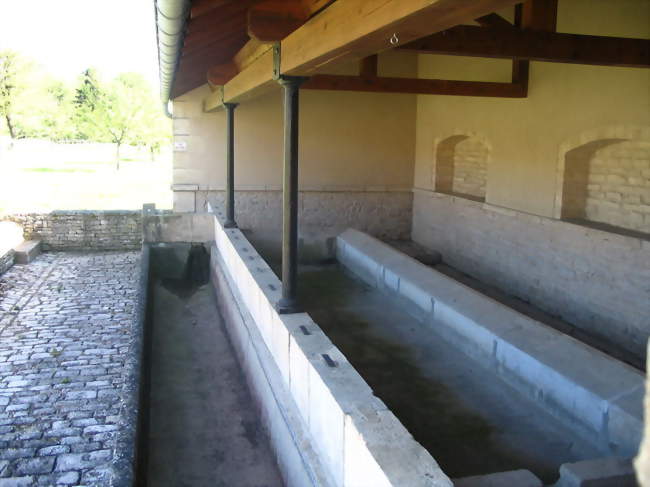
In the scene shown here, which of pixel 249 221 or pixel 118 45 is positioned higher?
pixel 118 45

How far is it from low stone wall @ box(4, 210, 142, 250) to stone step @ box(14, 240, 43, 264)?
31 centimetres

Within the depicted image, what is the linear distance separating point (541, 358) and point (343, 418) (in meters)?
2.22

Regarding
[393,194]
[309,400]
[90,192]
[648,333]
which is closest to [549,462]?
[309,400]

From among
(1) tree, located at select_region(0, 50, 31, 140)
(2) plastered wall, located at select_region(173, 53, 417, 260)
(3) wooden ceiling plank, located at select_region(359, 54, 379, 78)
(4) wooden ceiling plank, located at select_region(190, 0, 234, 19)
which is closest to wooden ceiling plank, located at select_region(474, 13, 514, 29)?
(4) wooden ceiling plank, located at select_region(190, 0, 234, 19)

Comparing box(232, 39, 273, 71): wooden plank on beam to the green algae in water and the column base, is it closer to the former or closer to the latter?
the column base

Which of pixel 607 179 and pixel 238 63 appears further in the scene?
pixel 238 63

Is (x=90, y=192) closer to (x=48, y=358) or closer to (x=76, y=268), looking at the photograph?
(x=76, y=268)

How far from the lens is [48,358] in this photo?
7957mm

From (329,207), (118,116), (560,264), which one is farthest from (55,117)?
(560,264)

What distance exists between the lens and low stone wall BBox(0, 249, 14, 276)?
1249 cm

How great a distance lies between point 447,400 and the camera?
5246 mm

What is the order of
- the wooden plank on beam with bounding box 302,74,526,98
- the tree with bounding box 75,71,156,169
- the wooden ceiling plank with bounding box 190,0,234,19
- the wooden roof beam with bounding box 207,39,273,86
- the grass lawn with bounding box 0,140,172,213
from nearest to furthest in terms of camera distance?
the wooden ceiling plank with bounding box 190,0,234,19, the wooden roof beam with bounding box 207,39,273,86, the wooden plank on beam with bounding box 302,74,526,98, the grass lawn with bounding box 0,140,172,213, the tree with bounding box 75,71,156,169

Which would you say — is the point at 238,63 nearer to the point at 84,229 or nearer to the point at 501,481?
the point at 501,481

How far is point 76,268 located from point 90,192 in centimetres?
995
